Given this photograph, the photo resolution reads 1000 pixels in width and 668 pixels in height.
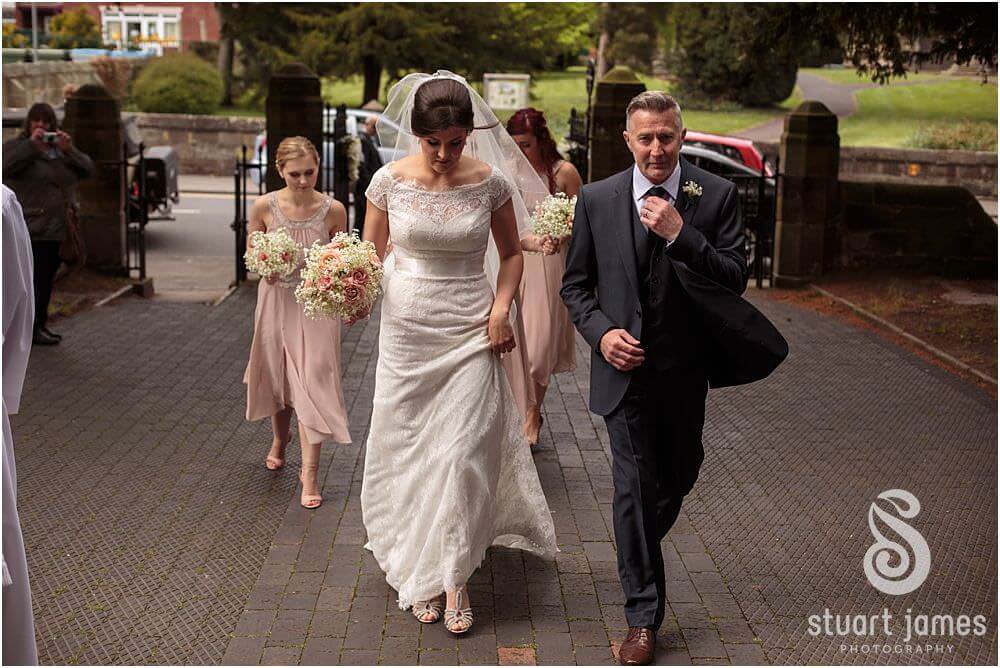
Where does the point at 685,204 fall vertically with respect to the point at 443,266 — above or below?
above

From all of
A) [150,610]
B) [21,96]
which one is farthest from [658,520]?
[21,96]

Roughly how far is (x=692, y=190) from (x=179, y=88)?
36055mm

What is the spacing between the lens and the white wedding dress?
5898mm

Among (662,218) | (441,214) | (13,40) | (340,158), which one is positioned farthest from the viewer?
(13,40)

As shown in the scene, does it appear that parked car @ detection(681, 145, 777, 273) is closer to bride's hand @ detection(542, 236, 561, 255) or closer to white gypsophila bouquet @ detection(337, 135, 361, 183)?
white gypsophila bouquet @ detection(337, 135, 361, 183)

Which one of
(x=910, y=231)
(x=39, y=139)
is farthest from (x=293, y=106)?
(x=910, y=231)

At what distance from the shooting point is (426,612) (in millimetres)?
5832

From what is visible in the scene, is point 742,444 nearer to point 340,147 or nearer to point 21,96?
point 340,147

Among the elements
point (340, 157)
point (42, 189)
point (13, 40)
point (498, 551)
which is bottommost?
point (498, 551)

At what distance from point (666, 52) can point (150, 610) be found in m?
50.0

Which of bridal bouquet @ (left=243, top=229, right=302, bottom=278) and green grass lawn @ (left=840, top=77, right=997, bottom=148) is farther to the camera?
green grass lawn @ (left=840, top=77, right=997, bottom=148)

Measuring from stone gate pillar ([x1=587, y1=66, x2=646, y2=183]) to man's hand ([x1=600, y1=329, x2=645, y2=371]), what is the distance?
12568 millimetres

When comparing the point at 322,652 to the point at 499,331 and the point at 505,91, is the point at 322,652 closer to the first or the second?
the point at 499,331
